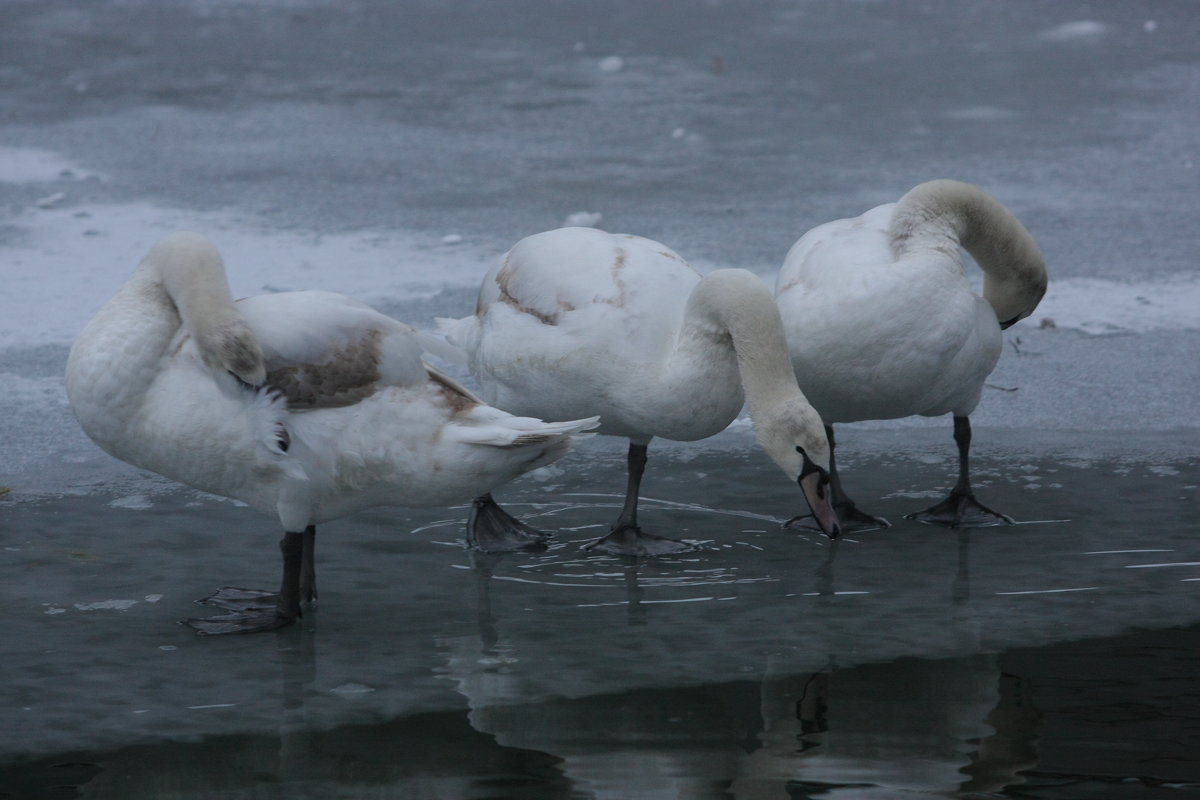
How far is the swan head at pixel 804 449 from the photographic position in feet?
15.5

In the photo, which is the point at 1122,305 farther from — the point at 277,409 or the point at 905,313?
the point at 277,409

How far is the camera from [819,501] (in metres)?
4.81

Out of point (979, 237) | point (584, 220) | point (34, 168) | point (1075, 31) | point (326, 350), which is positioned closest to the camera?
point (326, 350)

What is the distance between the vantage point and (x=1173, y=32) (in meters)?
13.8

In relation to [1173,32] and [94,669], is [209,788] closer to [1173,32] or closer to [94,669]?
[94,669]

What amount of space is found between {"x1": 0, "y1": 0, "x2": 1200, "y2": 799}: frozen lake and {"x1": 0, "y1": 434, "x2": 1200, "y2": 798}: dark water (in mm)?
15

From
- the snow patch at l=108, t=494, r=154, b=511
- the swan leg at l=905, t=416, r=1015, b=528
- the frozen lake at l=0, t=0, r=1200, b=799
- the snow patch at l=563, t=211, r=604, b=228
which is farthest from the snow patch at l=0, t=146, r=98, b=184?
the swan leg at l=905, t=416, r=1015, b=528

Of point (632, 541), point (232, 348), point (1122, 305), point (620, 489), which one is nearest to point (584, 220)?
point (1122, 305)

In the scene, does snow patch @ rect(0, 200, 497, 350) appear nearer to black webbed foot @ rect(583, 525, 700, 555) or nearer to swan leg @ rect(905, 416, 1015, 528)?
black webbed foot @ rect(583, 525, 700, 555)

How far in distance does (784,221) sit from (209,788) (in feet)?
20.3

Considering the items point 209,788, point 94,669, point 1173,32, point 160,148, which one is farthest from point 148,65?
point 209,788

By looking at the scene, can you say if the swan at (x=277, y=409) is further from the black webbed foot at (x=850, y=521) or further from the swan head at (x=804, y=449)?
the black webbed foot at (x=850, y=521)

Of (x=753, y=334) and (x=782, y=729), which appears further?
(x=753, y=334)

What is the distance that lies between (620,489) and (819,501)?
117 cm
